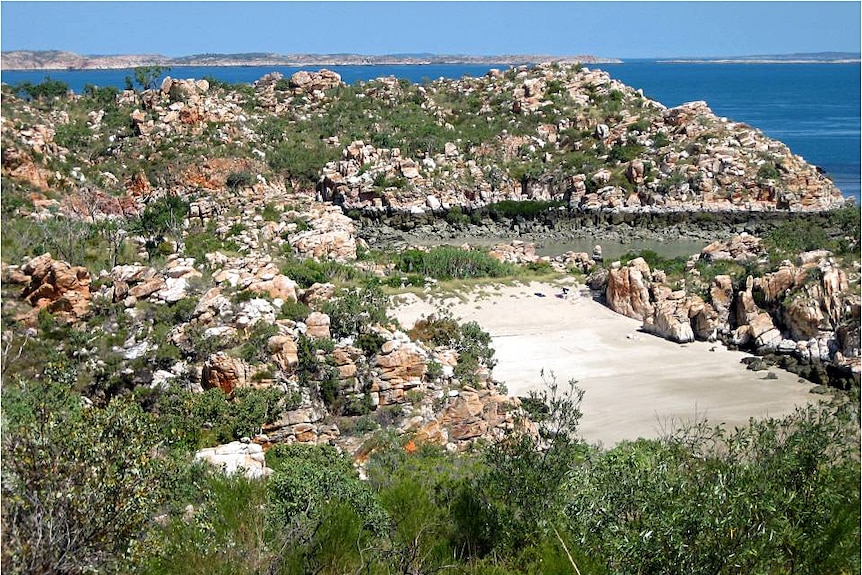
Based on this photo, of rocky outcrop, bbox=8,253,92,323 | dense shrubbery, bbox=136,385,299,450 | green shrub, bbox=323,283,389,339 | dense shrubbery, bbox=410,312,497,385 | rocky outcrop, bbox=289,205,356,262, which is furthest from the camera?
rocky outcrop, bbox=289,205,356,262

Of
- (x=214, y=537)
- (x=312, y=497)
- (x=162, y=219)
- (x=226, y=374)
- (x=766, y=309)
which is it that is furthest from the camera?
(x=162, y=219)

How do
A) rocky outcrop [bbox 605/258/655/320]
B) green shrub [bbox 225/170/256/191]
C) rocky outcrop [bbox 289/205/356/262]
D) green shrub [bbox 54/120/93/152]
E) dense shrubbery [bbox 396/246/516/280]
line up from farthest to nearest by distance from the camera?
green shrub [bbox 54/120/93/152]
green shrub [bbox 225/170/256/191]
rocky outcrop [bbox 289/205/356/262]
dense shrubbery [bbox 396/246/516/280]
rocky outcrop [bbox 605/258/655/320]

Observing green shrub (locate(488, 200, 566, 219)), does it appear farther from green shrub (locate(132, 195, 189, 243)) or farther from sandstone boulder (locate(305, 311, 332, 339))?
sandstone boulder (locate(305, 311, 332, 339))

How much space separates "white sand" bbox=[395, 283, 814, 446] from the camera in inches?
828

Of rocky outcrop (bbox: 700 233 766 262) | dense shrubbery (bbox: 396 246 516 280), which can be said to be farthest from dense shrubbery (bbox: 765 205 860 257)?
dense shrubbery (bbox: 396 246 516 280)

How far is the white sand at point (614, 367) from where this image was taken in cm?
2103

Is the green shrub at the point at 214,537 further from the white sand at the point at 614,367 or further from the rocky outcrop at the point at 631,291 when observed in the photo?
the rocky outcrop at the point at 631,291

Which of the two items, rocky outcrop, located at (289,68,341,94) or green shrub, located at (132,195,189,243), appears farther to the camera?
rocky outcrop, located at (289,68,341,94)

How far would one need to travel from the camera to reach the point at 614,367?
24562 mm

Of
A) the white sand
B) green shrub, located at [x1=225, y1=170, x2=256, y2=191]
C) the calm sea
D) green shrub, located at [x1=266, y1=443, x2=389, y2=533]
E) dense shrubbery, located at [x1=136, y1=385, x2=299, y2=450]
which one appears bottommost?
the white sand

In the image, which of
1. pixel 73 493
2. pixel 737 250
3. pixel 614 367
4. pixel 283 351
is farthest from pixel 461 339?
pixel 737 250

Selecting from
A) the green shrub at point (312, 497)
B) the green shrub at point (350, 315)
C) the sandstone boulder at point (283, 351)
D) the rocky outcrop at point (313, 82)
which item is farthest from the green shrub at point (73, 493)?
the rocky outcrop at point (313, 82)

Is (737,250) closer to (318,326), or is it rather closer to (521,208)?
(521,208)

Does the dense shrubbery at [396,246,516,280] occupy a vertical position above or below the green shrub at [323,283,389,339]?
below
